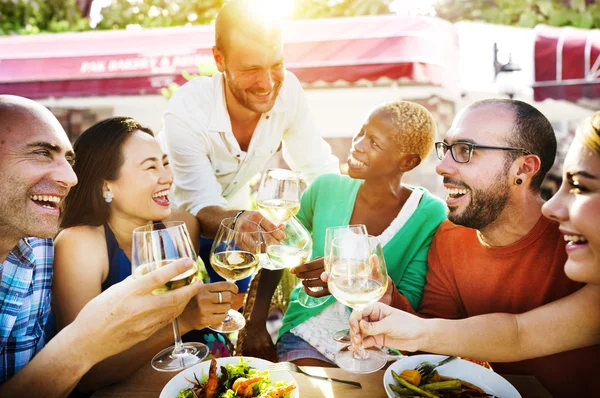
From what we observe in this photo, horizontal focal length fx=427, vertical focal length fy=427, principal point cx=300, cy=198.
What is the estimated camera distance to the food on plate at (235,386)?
4.48 feet

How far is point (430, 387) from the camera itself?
4.70ft

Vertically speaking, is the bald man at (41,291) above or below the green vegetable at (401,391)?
above

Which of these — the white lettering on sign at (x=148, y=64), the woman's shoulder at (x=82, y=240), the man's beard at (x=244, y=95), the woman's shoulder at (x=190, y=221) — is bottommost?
the woman's shoulder at (x=190, y=221)

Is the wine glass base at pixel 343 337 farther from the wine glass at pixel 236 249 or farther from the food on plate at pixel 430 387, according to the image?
the wine glass at pixel 236 249

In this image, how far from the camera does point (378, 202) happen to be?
8.87ft

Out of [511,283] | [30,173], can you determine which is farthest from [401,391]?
[30,173]

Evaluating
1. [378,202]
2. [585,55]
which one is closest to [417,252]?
[378,202]

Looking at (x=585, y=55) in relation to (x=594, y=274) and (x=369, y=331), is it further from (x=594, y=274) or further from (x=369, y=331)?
(x=369, y=331)

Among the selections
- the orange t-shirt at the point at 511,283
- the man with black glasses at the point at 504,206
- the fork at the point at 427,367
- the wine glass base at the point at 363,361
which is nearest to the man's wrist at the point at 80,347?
the wine glass base at the point at 363,361

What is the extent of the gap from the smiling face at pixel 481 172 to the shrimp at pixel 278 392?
1.13 m

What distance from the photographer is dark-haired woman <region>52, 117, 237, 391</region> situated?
76.4 inches

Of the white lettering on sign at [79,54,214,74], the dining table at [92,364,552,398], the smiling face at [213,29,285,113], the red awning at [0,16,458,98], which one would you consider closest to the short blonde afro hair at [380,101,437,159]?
the smiling face at [213,29,285,113]

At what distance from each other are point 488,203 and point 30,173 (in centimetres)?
191

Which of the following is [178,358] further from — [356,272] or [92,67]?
[92,67]
